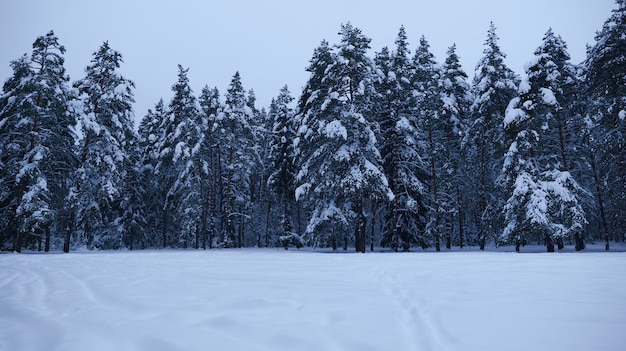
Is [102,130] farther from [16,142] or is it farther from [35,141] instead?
[16,142]

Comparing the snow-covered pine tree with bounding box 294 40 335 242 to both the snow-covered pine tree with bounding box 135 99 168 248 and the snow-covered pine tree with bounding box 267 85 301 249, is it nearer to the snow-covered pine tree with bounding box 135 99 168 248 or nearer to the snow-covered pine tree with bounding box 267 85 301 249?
the snow-covered pine tree with bounding box 267 85 301 249

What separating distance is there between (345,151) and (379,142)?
203 inches

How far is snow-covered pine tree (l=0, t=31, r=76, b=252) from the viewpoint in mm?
19453

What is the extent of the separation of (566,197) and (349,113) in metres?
12.2

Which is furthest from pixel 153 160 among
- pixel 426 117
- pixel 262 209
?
pixel 426 117

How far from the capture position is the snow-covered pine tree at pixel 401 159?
2305cm

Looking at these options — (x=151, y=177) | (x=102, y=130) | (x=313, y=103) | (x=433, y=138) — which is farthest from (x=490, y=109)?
(x=151, y=177)

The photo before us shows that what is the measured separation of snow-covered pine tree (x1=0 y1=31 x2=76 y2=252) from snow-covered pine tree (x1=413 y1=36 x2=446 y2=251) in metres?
22.9

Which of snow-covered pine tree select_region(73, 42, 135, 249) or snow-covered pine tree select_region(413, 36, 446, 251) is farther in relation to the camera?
snow-covered pine tree select_region(413, 36, 446, 251)

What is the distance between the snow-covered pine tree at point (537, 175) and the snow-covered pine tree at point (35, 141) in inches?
1010

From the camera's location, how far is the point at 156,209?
37719mm

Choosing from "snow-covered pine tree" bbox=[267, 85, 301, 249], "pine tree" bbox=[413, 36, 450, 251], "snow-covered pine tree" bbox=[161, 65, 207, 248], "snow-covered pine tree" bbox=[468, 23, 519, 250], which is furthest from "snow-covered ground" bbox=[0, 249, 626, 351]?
"snow-covered pine tree" bbox=[267, 85, 301, 249]

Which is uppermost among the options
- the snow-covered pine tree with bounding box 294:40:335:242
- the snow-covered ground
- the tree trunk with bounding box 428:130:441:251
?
the snow-covered pine tree with bounding box 294:40:335:242

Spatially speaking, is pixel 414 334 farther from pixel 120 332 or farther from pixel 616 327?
pixel 120 332
